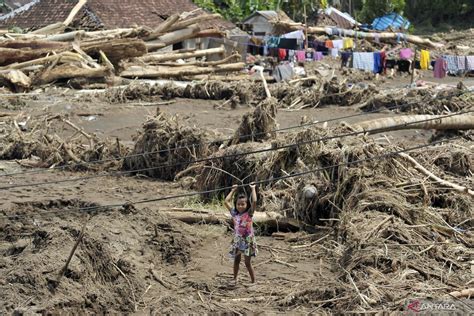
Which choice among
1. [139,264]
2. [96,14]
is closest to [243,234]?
[139,264]

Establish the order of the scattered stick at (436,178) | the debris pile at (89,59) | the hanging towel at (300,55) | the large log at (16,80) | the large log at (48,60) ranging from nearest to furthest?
the scattered stick at (436,178), the large log at (16,80), the debris pile at (89,59), the large log at (48,60), the hanging towel at (300,55)

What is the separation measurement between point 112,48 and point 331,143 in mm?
14902

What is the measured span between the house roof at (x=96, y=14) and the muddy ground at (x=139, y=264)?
21117 mm

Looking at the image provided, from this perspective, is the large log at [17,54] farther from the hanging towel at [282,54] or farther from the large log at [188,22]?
the hanging towel at [282,54]

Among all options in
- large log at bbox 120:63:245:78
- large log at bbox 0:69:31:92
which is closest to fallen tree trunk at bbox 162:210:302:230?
large log at bbox 0:69:31:92

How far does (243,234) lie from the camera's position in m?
8.76

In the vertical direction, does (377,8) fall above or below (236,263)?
below

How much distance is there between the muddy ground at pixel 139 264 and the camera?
25.9 feet

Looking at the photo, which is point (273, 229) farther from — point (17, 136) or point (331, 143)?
point (17, 136)

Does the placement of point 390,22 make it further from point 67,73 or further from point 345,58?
point 67,73

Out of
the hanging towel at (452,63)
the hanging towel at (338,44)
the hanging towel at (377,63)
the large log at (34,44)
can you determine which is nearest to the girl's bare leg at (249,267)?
the large log at (34,44)

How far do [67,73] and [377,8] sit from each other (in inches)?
1571

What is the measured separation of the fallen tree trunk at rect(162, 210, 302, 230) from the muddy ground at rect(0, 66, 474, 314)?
161mm

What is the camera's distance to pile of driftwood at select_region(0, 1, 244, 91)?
79.3 feet
